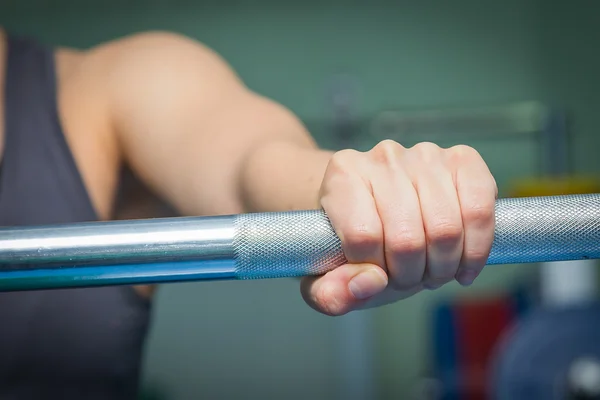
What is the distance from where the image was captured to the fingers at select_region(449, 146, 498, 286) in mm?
352

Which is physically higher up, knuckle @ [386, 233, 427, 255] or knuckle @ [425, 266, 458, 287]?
knuckle @ [386, 233, 427, 255]

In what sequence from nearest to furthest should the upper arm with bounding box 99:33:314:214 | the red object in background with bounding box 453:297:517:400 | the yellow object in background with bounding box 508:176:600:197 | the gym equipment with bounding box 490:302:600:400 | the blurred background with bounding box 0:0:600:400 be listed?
the upper arm with bounding box 99:33:314:214
the gym equipment with bounding box 490:302:600:400
the yellow object in background with bounding box 508:176:600:197
the red object in background with bounding box 453:297:517:400
the blurred background with bounding box 0:0:600:400

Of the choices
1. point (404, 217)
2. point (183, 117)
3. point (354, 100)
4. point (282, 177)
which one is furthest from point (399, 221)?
point (354, 100)

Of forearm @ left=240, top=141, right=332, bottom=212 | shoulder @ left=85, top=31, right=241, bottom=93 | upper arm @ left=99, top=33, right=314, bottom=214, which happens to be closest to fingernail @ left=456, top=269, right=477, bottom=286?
forearm @ left=240, top=141, right=332, bottom=212

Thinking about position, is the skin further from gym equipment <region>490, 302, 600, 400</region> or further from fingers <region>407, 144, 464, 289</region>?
gym equipment <region>490, 302, 600, 400</region>

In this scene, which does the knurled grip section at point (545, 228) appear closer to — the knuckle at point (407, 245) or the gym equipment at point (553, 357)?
the knuckle at point (407, 245)

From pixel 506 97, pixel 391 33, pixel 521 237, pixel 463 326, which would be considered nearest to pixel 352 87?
pixel 391 33

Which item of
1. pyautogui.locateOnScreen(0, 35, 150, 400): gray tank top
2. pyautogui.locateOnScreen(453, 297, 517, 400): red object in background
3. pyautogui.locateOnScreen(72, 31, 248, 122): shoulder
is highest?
pyautogui.locateOnScreen(72, 31, 248, 122): shoulder

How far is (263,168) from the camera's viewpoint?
1.63ft

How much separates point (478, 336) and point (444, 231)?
1.53 metres

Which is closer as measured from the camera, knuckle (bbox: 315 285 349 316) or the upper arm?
knuckle (bbox: 315 285 349 316)

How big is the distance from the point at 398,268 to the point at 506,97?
6.63 ft

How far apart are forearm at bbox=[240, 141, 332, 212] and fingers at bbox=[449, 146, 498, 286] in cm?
10

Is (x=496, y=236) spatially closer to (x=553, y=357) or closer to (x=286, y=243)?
(x=286, y=243)
